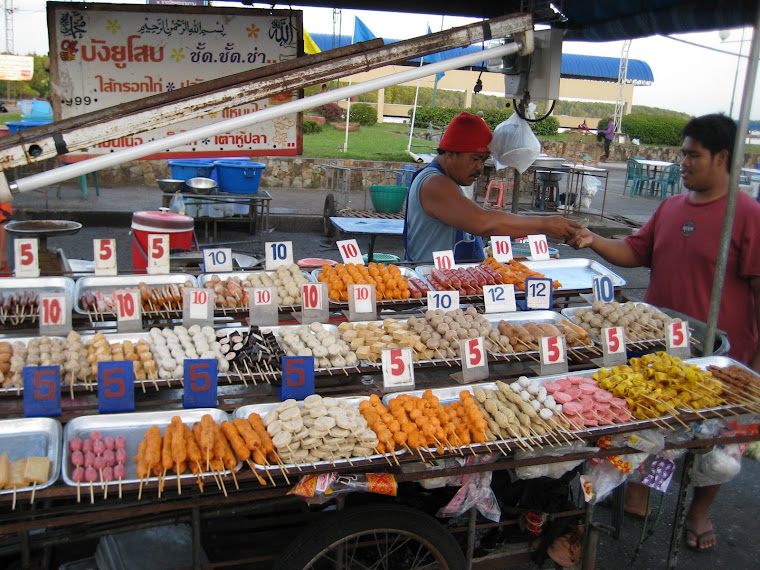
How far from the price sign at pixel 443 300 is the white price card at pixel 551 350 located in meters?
0.73

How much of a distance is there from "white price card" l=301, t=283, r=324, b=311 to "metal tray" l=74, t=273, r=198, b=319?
941mm

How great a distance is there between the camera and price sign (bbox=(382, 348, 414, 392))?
285 centimetres

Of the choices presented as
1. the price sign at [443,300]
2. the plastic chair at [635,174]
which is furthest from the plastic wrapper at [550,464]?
the plastic chair at [635,174]

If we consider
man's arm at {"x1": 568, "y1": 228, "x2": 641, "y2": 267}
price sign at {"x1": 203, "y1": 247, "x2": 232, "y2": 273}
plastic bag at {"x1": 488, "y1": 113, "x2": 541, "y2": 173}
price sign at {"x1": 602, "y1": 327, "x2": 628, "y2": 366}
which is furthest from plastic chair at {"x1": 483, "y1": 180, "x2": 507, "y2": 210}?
price sign at {"x1": 602, "y1": 327, "x2": 628, "y2": 366}

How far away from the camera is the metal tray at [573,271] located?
15.4ft

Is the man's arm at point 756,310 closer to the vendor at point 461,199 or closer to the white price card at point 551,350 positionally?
the vendor at point 461,199

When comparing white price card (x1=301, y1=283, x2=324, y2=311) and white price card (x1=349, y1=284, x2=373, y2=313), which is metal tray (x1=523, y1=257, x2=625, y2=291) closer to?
white price card (x1=349, y1=284, x2=373, y2=313)

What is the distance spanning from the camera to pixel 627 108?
114ft

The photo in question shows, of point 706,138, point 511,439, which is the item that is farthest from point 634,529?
point 706,138

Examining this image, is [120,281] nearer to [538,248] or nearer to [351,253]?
[351,253]

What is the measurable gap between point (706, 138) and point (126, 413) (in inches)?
138

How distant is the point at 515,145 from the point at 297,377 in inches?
120

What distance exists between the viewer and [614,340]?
335 cm

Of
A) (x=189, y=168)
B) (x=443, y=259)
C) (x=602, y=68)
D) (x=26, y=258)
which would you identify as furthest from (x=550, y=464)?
(x=602, y=68)
